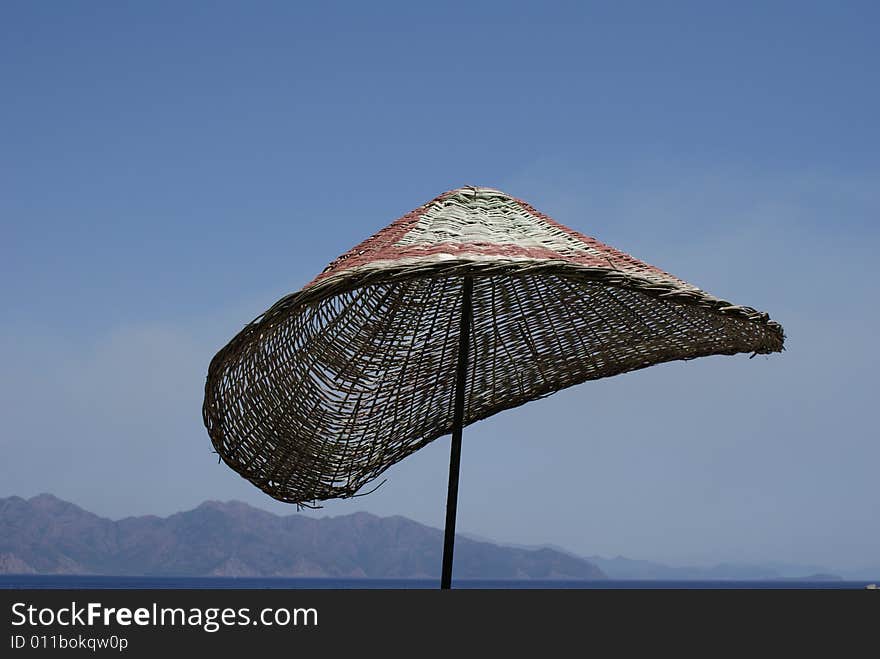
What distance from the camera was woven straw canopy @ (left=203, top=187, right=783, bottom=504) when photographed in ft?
9.16

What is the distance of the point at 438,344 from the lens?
11.8 feet

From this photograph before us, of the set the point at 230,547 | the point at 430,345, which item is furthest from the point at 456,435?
the point at 230,547

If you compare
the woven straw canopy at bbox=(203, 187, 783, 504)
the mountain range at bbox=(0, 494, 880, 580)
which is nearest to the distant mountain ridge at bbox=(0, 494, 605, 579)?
the mountain range at bbox=(0, 494, 880, 580)

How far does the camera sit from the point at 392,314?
3.53 meters

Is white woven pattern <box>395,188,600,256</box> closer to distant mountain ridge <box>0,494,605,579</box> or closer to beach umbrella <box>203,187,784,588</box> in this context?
beach umbrella <box>203,187,784,588</box>

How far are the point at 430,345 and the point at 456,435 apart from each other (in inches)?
19.2

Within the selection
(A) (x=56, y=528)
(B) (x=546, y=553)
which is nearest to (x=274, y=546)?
(A) (x=56, y=528)

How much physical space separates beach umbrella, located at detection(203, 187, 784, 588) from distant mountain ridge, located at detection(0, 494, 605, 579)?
112158 millimetres

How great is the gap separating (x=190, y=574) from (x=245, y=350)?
125191 millimetres

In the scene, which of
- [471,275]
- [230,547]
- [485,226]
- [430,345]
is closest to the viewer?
[471,275]

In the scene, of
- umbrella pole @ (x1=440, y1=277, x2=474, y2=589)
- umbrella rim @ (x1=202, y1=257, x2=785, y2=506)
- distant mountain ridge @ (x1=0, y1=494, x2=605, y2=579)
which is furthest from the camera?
distant mountain ridge @ (x1=0, y1=494, x2=605, y2=579)

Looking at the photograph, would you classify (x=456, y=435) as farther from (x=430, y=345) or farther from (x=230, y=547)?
(x=230, y=547)

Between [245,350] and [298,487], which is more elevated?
[245,350]
